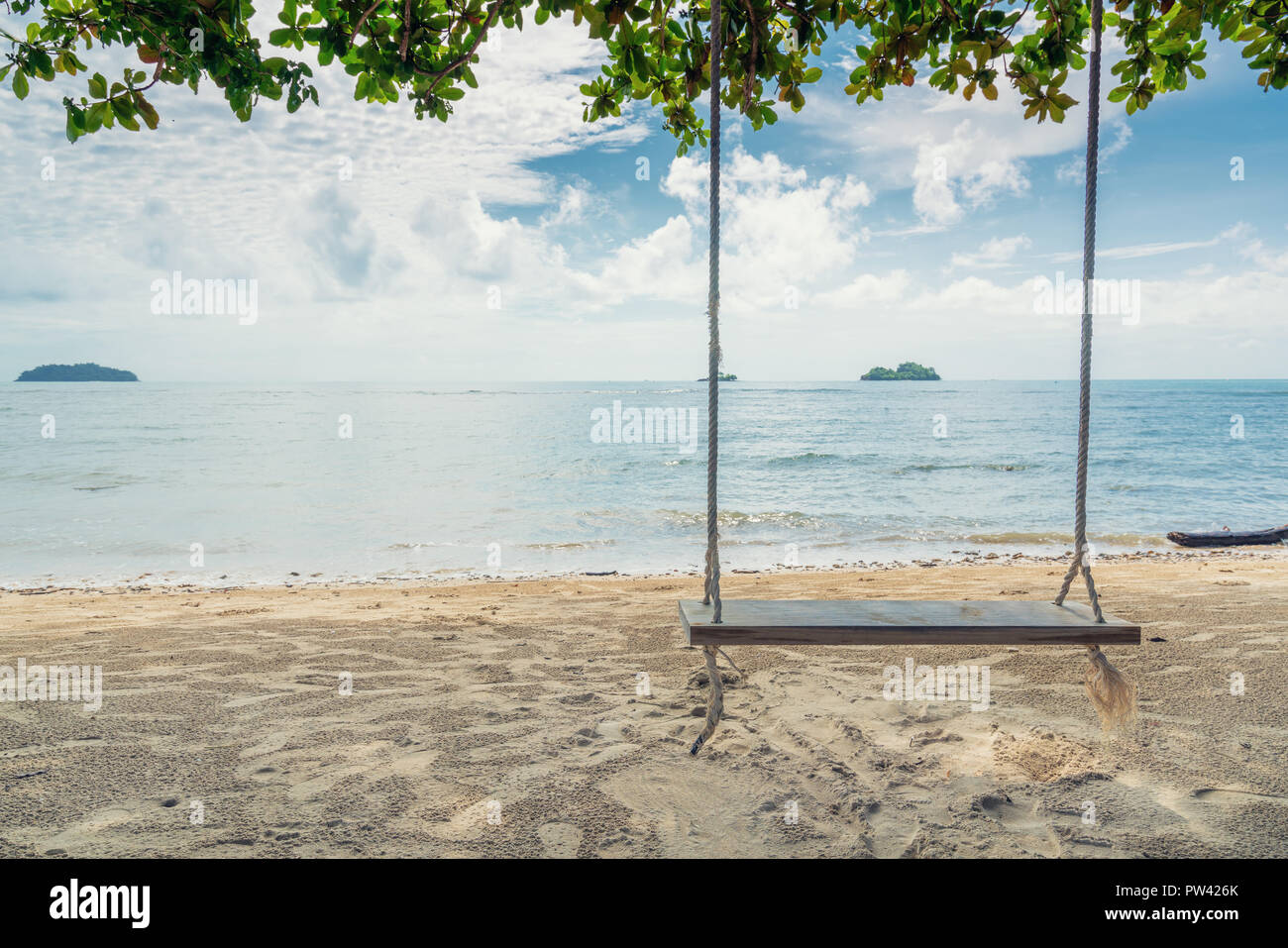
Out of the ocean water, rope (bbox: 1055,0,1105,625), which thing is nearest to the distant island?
the ocean water

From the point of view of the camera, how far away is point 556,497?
44.4ft

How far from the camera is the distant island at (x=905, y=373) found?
332 feet

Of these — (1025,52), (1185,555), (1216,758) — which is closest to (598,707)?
(1216,758)

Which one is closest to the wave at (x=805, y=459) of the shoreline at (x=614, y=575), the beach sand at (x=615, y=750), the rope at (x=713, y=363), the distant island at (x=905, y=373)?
the shoreline at (x=614, y=575)

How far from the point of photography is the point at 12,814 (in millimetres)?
2199

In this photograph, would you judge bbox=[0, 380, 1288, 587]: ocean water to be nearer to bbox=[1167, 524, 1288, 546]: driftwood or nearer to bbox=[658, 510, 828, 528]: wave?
bbox=[658, 510, 828, 528]: wave

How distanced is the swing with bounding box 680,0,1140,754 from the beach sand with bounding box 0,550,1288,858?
34 cm

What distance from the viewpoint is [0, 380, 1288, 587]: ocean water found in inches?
348

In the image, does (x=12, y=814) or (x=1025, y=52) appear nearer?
(x=12, y=814)

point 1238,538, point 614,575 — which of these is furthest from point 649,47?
point 1238,538
